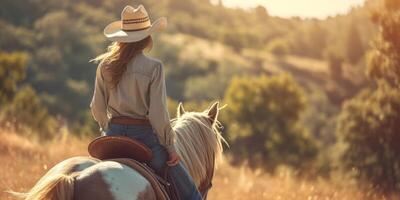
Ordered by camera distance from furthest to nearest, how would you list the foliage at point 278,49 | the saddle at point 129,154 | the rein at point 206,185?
the foliage at point 278,49
the rein at point 206,185
the saddle at point 129,154

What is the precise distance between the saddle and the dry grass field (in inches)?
92.0

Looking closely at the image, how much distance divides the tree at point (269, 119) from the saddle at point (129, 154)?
167 feet

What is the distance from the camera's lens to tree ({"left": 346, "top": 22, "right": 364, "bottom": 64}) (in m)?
113

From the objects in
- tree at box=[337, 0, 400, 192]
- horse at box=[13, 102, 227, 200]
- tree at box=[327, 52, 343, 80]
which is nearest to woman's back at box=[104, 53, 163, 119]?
horse at box=[13, 102, 227, 200]

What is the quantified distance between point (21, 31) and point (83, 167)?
97395 mm

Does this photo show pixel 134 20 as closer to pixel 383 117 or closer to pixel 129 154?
pixel 129 154

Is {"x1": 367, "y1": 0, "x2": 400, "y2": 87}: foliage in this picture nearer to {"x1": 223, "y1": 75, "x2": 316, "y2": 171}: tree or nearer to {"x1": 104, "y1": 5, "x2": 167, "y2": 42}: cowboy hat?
{"x1": 104, "y1": 5, "x2": 167, "y2": 42}: cowboy hat

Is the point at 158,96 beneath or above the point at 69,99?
above

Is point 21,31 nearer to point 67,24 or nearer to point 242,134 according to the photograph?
point 67,24

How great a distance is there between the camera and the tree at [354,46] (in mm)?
113188

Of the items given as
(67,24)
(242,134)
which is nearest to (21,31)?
(67,24)

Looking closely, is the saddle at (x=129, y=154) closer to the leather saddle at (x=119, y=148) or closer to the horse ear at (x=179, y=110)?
the leather saddle at (x=119, y=148)

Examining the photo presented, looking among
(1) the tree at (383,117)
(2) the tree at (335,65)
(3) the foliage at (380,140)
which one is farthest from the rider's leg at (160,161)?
(2) the tree at (335,65)

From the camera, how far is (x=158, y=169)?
538 cm
